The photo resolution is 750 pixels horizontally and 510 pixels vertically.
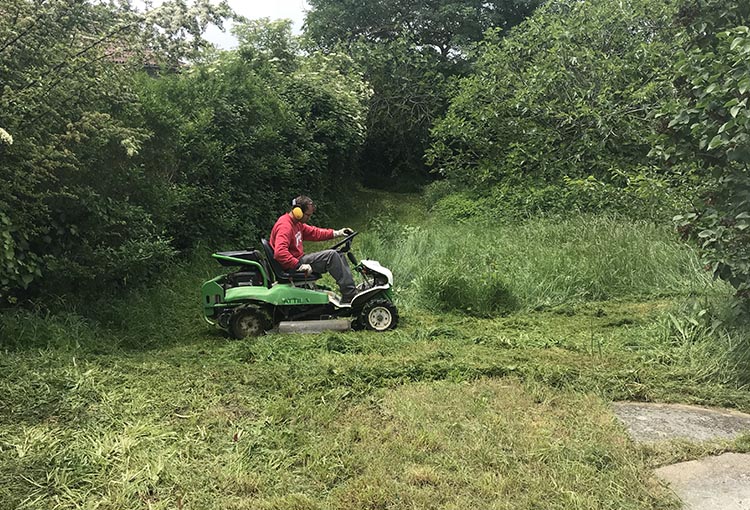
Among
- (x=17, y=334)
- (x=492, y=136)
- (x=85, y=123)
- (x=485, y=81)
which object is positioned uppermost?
(x=485, y=81)

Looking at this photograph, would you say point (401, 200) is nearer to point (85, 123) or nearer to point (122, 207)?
point (122, 207)

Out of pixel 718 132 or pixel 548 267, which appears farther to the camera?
pixel 548 267

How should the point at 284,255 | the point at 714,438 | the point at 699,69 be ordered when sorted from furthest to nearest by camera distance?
the point at 284,255, the point at 699,69, the point at 714,438

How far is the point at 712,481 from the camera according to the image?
2.80m

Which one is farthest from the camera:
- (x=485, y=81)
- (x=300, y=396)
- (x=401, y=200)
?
(x=401, y=200)

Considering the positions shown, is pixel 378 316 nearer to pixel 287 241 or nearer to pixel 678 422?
pixel 287 241

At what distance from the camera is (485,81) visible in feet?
43.0

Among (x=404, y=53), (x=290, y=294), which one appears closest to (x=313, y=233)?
(x=290, y=294)

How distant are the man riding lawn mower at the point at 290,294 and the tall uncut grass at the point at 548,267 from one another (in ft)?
3.45

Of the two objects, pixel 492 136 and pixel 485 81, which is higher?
pixel 485 81

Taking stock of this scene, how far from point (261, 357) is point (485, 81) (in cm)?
1013

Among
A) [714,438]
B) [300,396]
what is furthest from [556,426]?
[300,396]

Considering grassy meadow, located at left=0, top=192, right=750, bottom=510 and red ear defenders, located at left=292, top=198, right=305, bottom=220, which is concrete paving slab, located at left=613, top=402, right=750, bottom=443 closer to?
grassy meadow, located at left=0, top=192, right=750, bottom=510

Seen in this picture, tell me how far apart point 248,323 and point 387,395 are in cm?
216
